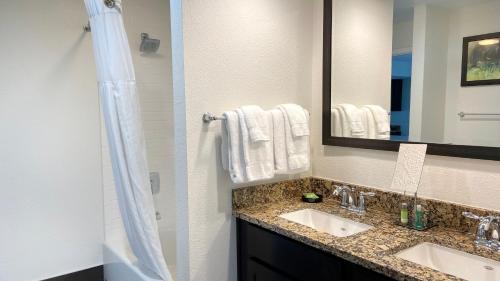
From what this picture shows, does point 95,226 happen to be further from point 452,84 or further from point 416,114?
point 452,84

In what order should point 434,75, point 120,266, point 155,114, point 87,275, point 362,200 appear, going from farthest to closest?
1. point 155,114
2. point 87,275
3. point 120,266
4. point 362,200
5. point 434,75

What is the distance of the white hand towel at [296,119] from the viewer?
1759 millimetres

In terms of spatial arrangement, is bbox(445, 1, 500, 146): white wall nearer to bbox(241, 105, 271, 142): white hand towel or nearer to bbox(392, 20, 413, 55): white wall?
bbox(392, 20, 413, 55): white wall

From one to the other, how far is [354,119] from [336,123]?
4.3 inches

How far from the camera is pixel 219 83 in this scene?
1.65 m

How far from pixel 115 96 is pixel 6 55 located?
102 centimetres

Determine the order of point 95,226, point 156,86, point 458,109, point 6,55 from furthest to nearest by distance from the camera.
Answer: point 156,86 < point 95,226 < point 6,55 < point 458,109

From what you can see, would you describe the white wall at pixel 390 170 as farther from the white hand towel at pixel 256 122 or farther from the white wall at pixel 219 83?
the white hand towel at pixel 256 122

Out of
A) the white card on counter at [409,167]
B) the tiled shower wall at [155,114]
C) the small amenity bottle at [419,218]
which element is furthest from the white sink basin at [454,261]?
the tiled shower wall at [155,114]

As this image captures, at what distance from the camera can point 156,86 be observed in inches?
104

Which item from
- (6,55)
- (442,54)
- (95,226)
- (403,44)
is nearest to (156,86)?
(6,55)

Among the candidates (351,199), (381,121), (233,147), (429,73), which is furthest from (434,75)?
(233,147)

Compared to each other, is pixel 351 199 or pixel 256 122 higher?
pixel 256 122

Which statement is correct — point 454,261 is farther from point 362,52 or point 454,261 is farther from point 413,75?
point 362,52
